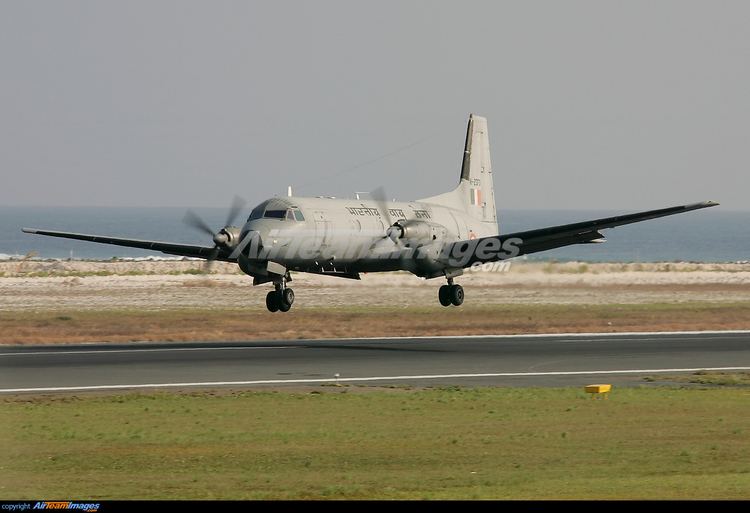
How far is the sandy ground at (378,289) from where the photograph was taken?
5978 centimetres

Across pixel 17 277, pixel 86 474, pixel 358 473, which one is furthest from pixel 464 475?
pixel 17 277

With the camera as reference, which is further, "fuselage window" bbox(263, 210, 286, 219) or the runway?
"fuselage window" bbox(263, 210, 286, 219)

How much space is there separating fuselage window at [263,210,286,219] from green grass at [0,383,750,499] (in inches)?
453

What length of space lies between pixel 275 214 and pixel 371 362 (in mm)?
6945

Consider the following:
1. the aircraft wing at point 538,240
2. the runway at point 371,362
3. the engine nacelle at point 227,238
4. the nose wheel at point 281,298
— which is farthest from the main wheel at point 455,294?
the engine nacelle at point 227,238

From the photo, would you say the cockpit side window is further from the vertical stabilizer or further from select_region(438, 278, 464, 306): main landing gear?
the vertical stabilizer

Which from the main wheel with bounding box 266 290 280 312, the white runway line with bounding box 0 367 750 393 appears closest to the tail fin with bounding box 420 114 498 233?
the main wheel with bounding box 266 290 280 312

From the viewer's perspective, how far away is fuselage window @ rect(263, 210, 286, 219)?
127ft

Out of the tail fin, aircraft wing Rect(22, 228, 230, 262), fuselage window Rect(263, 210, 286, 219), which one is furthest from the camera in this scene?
the tail fin

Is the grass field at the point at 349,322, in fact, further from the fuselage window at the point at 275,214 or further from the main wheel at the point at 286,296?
the fuselage window at the point at 275,214

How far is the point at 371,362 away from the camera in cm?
3509

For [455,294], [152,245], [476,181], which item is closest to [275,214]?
[152,245]

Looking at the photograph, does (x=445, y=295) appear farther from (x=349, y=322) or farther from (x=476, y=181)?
(x=476, y=181)

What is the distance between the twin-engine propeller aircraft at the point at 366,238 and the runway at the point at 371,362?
9.41 feet
